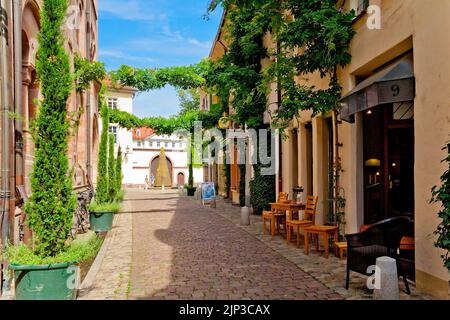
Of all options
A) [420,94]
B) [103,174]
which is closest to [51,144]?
[420,94]

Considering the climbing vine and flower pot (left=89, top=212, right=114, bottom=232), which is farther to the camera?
the climbing vine

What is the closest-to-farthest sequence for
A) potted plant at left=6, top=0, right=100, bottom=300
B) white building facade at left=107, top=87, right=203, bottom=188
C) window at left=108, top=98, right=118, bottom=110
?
1. potted plant at left=6, top=0, right=100, bottom=300
2. window at left=108, top=98, right=118, bottom=110
3. white building facade at left=107, top=87, right=203, bottom=188

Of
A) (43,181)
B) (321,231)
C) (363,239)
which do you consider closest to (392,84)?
(363,239)

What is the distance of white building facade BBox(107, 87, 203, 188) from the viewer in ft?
150

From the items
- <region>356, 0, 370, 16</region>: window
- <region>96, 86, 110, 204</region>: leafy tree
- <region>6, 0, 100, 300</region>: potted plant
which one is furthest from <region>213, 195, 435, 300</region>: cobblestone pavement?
<region>96, 86, 110, 204</region>: leafy tree

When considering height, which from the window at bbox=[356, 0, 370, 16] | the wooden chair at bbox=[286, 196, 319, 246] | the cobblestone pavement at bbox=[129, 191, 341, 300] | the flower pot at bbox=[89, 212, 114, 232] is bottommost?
the cobblestone pavement at bbox=[129, 191, 341, 300]

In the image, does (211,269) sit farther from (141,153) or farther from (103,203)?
(141,153)

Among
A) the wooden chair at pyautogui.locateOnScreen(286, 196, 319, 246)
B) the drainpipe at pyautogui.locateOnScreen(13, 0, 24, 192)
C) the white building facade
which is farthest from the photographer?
the white building facade

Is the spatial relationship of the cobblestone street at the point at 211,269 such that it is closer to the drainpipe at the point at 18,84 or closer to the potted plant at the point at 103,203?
the potted plant at the point at 103,203

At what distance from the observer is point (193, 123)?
2233cm

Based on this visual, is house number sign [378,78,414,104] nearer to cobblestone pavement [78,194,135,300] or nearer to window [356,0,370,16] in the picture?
window [356,0,370,16]

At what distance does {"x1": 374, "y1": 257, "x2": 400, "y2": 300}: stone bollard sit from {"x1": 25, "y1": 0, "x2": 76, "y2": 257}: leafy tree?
4.06m

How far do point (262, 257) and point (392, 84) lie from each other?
4.01m

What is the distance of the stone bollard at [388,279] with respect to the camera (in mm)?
4781
